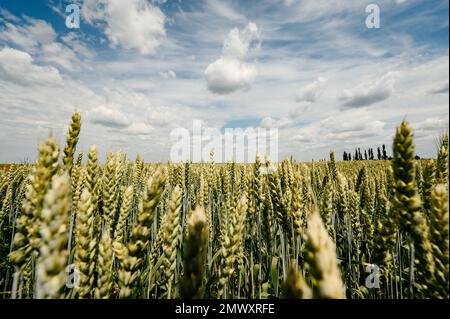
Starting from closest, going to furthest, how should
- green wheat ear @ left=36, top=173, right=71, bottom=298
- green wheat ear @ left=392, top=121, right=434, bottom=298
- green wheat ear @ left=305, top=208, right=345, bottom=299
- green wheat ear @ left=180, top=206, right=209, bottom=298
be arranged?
1. green wheat ear @ left=305, top=208, right=345, bottom=299
2. green wheat ear @ left=36, top=173, right=71, bottom=298
3. green wheat ear @ left=180, top=206, right=209, bottom=298
4. green wheat ear @ left=392, top=121, right=434, bottom=298

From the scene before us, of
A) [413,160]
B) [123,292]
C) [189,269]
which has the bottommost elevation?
[123,292]

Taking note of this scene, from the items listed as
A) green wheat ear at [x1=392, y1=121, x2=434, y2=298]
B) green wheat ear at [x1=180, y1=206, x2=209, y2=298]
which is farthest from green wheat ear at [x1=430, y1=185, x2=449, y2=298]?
green wheat ear at [x1=180, y1=206, x2=209, y2=298]

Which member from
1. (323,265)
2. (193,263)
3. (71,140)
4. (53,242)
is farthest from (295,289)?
(71,140)

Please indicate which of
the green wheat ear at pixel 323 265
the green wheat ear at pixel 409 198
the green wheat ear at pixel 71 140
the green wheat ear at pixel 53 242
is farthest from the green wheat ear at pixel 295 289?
the green wheat ear at pixel 71 140

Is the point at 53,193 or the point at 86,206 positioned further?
the point at 86,206

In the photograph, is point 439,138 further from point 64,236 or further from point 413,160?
point 64,236

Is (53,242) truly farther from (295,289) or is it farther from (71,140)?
(71,140)

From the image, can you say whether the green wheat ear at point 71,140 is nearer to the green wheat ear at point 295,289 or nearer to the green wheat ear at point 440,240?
the green wheat ear at point 295,289

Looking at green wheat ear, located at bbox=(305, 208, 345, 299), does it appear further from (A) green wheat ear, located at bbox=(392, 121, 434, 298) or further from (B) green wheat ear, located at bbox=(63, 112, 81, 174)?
(B) green wheat ear, located at bbox=(63, 112, 81, 174)

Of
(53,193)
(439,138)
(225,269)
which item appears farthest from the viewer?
(439,138)
